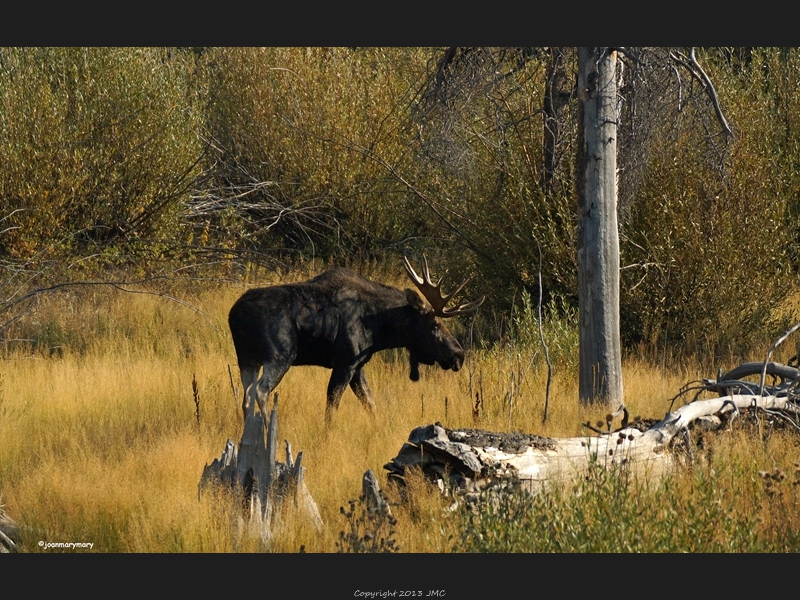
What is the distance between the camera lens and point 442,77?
390 inches

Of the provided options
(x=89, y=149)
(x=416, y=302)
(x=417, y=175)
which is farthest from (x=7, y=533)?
(x=417, y=175)

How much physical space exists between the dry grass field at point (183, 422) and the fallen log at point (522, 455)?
0.22 meters

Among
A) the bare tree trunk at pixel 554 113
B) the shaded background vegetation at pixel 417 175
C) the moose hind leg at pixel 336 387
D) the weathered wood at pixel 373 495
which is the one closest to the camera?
the weathered wood at pixel 373 495

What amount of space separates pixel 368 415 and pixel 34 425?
3025mm

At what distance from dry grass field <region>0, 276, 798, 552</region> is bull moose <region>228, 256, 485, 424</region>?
388 millimetres

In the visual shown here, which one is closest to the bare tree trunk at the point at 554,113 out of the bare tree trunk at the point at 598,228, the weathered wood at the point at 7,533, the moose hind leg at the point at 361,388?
the bare tree trunk at the point at 598,228

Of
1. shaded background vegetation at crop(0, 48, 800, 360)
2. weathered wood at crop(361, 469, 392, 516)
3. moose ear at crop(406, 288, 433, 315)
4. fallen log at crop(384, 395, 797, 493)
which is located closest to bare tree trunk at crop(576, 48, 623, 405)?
shaded background vegetation at crop(0, 48, 800, 360)

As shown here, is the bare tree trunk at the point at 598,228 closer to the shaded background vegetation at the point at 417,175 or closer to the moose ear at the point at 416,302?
the shaded background vegetation at the point at 417,175

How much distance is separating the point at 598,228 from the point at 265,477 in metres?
4.14

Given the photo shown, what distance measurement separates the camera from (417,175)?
53.9 feet

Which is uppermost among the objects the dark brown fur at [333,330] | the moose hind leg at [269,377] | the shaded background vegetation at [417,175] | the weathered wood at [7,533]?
the shaded background vegetation at [417,175]

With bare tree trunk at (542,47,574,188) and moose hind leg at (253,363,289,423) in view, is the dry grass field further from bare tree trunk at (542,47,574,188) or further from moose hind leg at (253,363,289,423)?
bare tree trunk at (542,47,574,188)

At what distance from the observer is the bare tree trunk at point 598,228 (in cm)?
888
